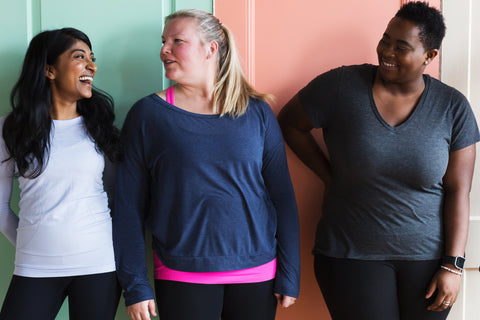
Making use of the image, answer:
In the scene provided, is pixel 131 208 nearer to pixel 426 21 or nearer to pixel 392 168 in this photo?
pixel 392 168

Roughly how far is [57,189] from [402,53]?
119 centimetres

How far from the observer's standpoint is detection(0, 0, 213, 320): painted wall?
1485 millimetres

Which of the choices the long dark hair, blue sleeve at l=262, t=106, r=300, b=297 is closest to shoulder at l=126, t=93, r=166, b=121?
the long dark hair

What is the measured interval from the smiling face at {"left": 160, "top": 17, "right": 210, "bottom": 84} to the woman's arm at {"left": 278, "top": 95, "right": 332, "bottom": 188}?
41cm

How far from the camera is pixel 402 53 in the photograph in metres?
1.30

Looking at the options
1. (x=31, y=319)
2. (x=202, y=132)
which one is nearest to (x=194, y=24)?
(x=202, y=132)

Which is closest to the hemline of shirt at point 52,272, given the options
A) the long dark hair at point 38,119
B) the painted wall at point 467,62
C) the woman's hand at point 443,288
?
the long dark hair at point 38,119

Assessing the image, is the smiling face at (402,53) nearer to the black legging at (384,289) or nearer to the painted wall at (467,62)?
the painted wall at (467,62)

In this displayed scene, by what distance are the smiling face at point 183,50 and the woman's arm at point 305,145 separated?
1.36ft

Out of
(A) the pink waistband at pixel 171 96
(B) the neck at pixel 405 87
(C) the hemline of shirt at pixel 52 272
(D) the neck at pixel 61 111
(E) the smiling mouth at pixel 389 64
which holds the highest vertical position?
(E) the smiling mouth at pixel 389 64

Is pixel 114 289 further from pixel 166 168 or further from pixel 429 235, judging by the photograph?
pixel 429 235

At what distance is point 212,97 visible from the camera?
1.37 metres

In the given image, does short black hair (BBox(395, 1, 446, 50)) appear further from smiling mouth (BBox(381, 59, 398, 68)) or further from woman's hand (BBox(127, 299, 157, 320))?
woman's hand (BBox(127, 299, 157, 320))

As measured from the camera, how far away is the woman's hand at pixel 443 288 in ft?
4.32
